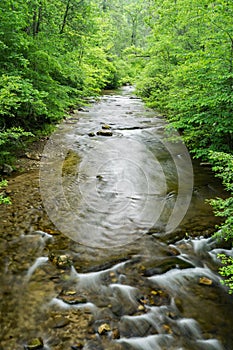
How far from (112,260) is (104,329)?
4.13 ft

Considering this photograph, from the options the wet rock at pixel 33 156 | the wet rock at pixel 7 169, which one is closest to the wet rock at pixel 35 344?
the wet rock at pixel 7 169

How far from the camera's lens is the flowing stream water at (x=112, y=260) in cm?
306

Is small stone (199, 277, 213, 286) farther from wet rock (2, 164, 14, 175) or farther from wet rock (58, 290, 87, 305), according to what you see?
wet rock (2, 164, 14, 175)

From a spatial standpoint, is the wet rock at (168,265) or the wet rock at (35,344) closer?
the wet rock at (35,344)

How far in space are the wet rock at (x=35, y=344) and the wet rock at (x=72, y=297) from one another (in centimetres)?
60

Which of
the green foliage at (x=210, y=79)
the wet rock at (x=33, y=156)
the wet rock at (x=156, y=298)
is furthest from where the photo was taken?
the wet rock at (x=33, y=156)

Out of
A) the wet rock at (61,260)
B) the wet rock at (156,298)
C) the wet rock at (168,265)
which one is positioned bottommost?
the wet rock at (61,260)

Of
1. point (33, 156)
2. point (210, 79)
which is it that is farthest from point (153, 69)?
point (33, 156)

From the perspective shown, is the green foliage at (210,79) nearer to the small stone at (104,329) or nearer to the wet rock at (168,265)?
the wet rock at (168,265)

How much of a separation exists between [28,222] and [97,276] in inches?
72.7

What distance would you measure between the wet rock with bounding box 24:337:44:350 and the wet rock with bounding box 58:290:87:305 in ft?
1.97

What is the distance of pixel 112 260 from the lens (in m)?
4.23

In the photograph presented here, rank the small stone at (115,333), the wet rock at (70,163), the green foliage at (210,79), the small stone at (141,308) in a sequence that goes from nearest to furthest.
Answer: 1. the small stone at (115,333)
2. the small stone at (141,308)
3. the green foliage at (210,79)
4. the wet rock at (70,163)

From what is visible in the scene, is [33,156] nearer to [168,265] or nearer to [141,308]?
[168,265]
